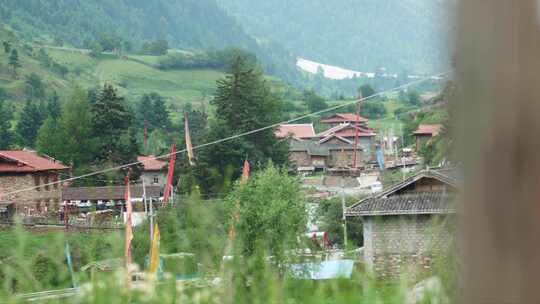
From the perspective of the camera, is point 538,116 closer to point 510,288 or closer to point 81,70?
point 510,288

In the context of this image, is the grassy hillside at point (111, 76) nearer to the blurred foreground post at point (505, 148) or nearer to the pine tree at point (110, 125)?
the pine tree at point (110, 125)

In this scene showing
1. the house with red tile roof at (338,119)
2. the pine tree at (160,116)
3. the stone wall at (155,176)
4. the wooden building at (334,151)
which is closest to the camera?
the stone wall at (155,176)

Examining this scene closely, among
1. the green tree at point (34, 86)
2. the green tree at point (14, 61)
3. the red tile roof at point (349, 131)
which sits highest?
the green tree at point (14, 61)

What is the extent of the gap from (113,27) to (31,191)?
135379 millimetres

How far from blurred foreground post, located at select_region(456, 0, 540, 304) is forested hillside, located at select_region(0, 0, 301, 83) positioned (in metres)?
116

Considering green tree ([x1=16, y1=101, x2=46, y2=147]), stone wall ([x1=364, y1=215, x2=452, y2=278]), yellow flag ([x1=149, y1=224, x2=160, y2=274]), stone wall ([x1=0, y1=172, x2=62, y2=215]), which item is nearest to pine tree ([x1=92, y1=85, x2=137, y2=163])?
stone wall ([x1=0, y1=172, x2=62, y2=215])

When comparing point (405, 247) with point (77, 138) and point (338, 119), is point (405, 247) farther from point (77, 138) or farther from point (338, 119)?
point (338, 119)

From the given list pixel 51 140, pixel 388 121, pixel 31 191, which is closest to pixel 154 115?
pixel 388 121

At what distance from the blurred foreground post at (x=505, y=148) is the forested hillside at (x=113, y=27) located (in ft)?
382

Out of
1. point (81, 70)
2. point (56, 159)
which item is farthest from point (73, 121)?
point (81, 70)

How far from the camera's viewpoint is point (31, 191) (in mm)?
32969

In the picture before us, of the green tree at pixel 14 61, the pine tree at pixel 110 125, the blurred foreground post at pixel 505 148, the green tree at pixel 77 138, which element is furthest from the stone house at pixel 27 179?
the green tree at pixel 14 61

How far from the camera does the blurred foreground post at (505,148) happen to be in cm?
98

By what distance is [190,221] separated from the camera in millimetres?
2357
